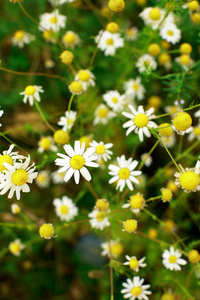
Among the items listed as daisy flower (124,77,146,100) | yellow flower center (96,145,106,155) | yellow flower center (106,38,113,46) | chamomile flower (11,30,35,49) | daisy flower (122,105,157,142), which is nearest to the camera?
daisy flower (122,105,157,142)

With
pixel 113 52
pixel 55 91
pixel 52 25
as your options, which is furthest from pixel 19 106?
pixel 113 52

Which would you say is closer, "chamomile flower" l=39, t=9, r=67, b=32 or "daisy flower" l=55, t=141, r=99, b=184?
"daisy flower" l=55, t=141, r=99, b=184

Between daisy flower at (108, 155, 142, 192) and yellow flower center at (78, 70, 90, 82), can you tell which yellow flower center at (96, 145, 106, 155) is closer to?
daisy flower at (108, 155, 142, 192)

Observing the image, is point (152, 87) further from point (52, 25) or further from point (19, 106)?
point (19, 106)

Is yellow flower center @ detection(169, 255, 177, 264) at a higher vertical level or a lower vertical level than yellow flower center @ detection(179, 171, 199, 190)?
lower

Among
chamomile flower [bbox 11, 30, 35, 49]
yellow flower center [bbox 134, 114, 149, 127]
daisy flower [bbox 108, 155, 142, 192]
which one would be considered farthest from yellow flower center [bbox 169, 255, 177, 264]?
chamomile flower [bbox 11, 30, 35, 49]

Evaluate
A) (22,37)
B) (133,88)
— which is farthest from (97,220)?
Answer: (22,37)
